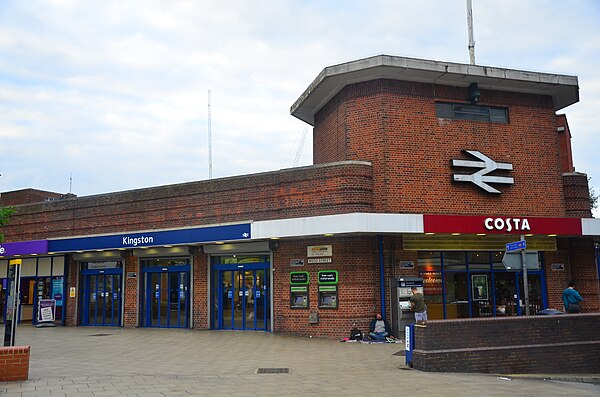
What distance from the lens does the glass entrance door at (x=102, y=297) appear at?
74.7 feet

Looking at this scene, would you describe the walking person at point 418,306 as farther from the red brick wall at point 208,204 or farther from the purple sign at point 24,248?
the purple sign at point 24,248

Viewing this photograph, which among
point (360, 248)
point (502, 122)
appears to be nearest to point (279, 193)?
point (360, 248)

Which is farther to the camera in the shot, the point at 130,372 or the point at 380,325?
the point at 380,325

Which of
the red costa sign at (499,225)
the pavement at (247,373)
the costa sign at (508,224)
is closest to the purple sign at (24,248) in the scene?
the pavement at (247,373)

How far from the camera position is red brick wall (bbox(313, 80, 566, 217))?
17.9 metres

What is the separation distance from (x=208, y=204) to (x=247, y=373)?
947cm

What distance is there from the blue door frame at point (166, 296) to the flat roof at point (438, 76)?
8514 mm

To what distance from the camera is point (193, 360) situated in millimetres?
13141

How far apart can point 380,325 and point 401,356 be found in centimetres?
285

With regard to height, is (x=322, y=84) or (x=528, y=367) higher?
(x=322, y=84)

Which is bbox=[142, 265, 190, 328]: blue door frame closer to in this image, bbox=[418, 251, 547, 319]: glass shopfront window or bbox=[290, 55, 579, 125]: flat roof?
bbox=[290, 55, 579, 125]: flat roof

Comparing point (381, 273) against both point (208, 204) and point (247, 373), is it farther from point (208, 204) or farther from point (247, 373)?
point (247, 373)

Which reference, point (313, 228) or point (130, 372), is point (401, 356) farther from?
point (130, 372)

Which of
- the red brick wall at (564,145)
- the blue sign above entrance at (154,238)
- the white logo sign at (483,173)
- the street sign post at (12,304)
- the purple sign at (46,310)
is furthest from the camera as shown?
the red brick wall at (564,145)
